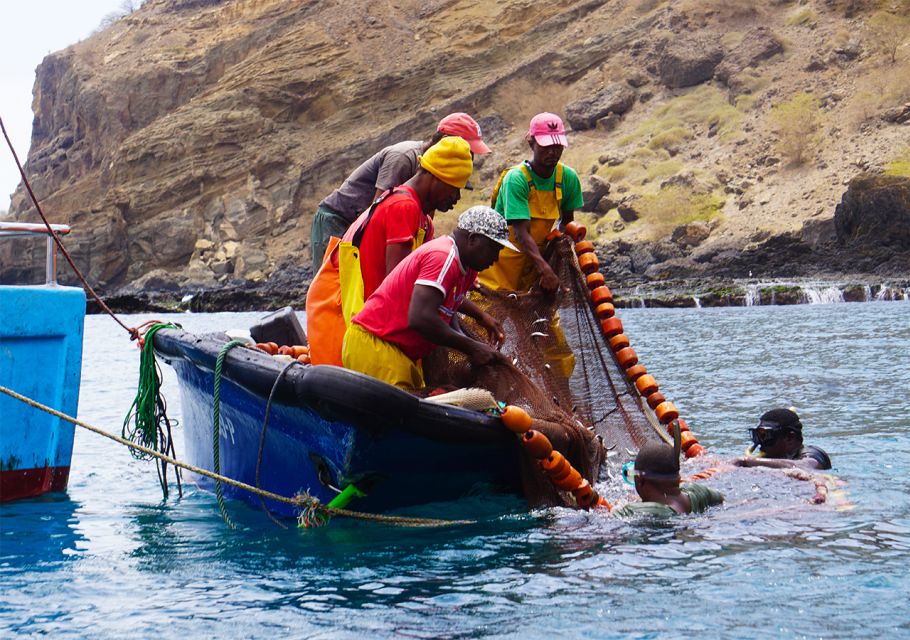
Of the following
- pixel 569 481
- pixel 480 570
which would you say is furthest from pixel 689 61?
pixel 480 570

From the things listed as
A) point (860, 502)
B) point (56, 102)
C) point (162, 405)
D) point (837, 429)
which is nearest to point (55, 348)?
point (162, 405)

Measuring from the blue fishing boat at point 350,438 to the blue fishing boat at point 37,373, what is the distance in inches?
59.7

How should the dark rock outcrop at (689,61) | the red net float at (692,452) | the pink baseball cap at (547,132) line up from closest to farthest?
the pink baseball cap at (547,132) < the red net float at (692,452) < the dark rock outcrop at (689,61)

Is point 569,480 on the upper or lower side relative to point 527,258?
lower

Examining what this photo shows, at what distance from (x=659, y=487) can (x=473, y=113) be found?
60.1m

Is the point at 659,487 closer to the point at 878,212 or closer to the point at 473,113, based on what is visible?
the point at 878,212

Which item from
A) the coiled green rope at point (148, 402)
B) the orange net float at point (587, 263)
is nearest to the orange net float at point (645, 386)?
the orange net float at point (587, 263)

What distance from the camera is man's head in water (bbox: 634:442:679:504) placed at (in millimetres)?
5914

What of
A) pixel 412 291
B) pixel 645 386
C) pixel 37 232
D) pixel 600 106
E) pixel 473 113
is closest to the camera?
pixel 412 291

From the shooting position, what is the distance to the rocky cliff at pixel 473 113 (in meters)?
48.9

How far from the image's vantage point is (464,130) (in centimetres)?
707

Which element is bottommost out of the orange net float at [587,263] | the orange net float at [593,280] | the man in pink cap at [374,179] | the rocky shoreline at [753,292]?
the orange net float at [593,280]

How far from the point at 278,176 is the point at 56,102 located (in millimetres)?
26963

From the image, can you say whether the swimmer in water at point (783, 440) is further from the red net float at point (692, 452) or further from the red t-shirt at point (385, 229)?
the red t-shirt at point (385, 229)
